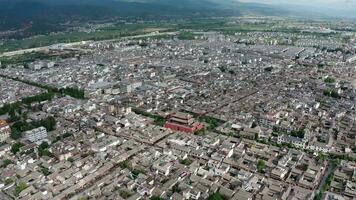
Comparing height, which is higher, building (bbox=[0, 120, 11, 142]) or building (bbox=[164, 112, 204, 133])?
building (bbox=[164, 112, 204, 133])

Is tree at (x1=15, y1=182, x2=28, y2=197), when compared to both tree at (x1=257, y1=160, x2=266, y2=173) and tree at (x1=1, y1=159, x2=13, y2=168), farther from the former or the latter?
tree at (x1=257, y1=160, x2=266, y2=173)

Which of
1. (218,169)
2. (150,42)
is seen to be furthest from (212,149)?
(150,42)

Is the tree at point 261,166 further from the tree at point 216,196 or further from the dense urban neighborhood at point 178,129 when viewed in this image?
the tree at point 216,196

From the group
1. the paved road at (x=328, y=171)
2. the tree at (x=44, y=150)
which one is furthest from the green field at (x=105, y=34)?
the paved road at (x=328, y=171)

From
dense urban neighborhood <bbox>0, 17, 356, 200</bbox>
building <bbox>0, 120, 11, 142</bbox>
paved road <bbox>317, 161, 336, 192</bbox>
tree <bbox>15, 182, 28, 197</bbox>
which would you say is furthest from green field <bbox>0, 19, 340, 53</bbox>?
paved road <bbox>317, 161, 336, 192</bbox>

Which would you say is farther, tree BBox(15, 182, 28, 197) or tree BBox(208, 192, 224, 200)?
tree BBox(15, 182, 28, 197)

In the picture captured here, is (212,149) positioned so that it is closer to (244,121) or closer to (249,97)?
(244,121)

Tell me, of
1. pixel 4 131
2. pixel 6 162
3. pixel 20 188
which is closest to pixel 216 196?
pixel 20 188
